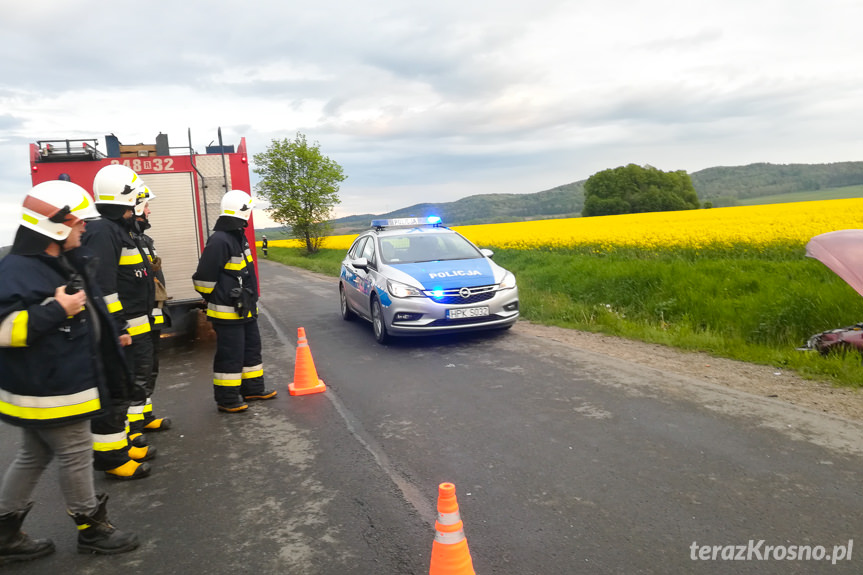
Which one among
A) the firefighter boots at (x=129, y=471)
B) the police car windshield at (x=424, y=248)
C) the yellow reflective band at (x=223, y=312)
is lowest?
the firefighter boots at (x=129, y=471)

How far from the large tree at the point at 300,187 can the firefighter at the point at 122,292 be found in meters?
42.3

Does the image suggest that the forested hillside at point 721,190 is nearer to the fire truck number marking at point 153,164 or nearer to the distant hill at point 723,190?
the distant hill at point 723,190

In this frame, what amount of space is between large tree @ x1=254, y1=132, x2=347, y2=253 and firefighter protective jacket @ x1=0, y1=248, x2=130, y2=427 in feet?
144

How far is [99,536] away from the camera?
3332 millimetres

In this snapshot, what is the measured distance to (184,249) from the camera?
9.50 meters

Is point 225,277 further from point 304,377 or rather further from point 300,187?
point 300,187

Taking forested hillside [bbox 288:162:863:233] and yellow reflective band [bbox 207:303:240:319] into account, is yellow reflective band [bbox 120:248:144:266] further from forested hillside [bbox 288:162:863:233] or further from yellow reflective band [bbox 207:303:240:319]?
forested hillside [bbox 288:162:863:233]

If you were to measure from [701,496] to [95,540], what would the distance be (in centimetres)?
356

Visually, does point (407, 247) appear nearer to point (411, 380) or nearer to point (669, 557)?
point (411, 380)

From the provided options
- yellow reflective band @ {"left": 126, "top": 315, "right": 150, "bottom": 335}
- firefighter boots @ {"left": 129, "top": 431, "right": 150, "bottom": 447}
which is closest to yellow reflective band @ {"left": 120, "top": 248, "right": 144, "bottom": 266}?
yellow reflective band @ {"left": 126, "top": 315, "right": 150, "bottom": 335}

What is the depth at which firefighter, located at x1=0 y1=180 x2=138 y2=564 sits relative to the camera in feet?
9.71

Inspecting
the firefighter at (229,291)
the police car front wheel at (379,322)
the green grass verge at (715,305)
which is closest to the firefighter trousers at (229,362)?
the firefighter at (229,291)

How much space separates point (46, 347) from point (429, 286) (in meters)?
5.61

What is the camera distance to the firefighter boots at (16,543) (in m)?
3.21
